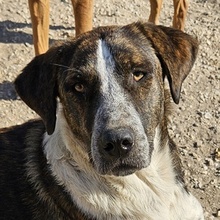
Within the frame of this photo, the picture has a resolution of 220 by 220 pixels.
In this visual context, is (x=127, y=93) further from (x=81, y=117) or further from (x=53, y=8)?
(x=53, y=8)

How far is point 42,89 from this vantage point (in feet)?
13.4

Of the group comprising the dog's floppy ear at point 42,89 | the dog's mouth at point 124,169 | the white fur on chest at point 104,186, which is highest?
the dog's floppy ear at point 42,89

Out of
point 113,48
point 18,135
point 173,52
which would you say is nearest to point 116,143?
point 113,48

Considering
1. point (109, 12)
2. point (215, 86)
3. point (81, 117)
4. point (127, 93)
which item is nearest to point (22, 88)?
point (81, 117)

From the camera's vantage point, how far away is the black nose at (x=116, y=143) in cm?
358

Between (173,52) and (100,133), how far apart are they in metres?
0.87

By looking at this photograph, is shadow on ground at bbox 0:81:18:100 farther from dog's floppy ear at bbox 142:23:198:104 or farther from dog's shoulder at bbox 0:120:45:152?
dog's floppy ear at bbox 142:23:198:104

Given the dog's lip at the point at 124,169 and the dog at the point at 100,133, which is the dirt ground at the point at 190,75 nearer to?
the dog at the point at 100,133

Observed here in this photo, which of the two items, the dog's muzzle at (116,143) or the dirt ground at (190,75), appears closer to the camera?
the dog's muzzle at (116,143)

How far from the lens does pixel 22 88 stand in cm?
414

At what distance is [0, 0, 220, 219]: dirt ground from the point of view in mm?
5684

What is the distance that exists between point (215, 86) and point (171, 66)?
266 centimetres

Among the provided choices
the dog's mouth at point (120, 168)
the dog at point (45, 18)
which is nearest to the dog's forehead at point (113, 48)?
the dog's mouth at point (120, 168)

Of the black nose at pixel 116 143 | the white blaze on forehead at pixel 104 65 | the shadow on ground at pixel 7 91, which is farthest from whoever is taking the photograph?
the shadow on ground at pixel 7 91
